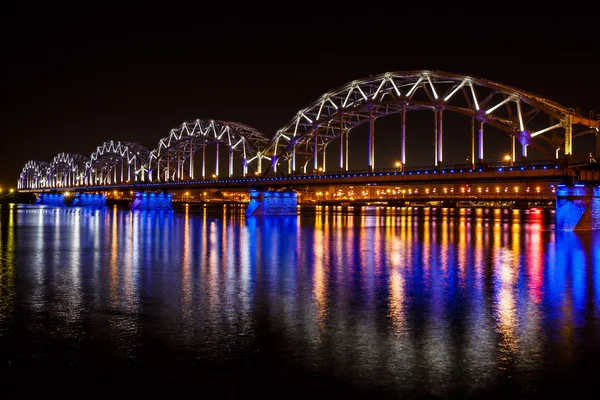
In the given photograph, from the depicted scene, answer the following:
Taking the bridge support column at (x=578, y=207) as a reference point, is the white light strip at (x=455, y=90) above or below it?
above

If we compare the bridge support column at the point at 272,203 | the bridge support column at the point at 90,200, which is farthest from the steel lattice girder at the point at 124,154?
the bridge support column at the point at 272,203

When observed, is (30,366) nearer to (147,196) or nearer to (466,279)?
(466,279)

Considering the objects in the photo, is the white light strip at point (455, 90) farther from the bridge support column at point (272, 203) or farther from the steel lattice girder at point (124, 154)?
the steel lattice girder at point (124, 154)

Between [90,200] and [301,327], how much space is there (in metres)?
180

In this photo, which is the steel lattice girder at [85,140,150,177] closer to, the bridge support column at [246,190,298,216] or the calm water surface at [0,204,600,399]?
the bridge support column at [246,190,298,216]

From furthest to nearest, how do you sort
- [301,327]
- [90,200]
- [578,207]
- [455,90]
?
1. [90,200]
2. [455,90]
3. [578,207]
4. [301,327]

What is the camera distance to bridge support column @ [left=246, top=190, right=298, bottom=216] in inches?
3573

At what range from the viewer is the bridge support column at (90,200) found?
593 feet

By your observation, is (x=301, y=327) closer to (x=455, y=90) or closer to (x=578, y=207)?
(x=578, y=207)

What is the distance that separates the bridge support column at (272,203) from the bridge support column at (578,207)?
46885 mm

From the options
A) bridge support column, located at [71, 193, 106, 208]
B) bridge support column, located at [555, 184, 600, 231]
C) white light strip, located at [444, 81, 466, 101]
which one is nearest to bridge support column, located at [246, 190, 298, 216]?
white light strip, located at [444, 81, 466, 101]

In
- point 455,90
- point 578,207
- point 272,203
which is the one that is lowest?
point 578,207

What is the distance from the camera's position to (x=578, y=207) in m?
50.7

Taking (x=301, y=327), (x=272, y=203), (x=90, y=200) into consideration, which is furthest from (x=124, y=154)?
(x=301, y=327)
